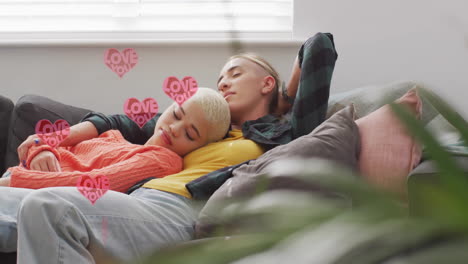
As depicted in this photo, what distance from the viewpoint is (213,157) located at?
1.65m

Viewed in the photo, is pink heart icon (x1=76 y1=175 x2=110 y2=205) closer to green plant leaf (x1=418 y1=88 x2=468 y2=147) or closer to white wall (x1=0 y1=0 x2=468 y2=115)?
white wall (x1=0 y1=0 x2=468 y2=115)

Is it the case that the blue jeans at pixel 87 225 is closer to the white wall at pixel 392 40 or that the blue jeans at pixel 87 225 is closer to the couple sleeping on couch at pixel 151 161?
the couple sleeping on couch at pixel 151 161

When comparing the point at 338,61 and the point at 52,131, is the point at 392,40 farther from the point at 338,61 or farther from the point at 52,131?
the point at 52,131

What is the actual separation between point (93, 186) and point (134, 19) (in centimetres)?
139

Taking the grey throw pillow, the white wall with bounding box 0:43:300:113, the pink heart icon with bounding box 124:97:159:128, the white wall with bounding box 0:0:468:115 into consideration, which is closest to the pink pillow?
the grey throw pillow

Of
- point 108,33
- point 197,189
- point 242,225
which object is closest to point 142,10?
point 108,33

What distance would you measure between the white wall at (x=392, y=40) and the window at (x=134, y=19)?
16 cm

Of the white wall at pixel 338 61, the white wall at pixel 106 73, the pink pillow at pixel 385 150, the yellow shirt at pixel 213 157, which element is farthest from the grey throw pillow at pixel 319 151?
the white wall at pixel 106 73

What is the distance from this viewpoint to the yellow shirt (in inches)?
62.7

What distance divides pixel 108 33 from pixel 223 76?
2.91ft

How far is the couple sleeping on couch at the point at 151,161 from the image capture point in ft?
4.00

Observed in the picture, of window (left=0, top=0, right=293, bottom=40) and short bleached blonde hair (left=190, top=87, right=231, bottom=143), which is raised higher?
window (left=0, top=0, right=293, bottom=40)

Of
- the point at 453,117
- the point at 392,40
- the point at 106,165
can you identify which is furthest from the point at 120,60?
the point at 453,117

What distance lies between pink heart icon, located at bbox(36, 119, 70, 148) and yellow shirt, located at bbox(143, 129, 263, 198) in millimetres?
362
